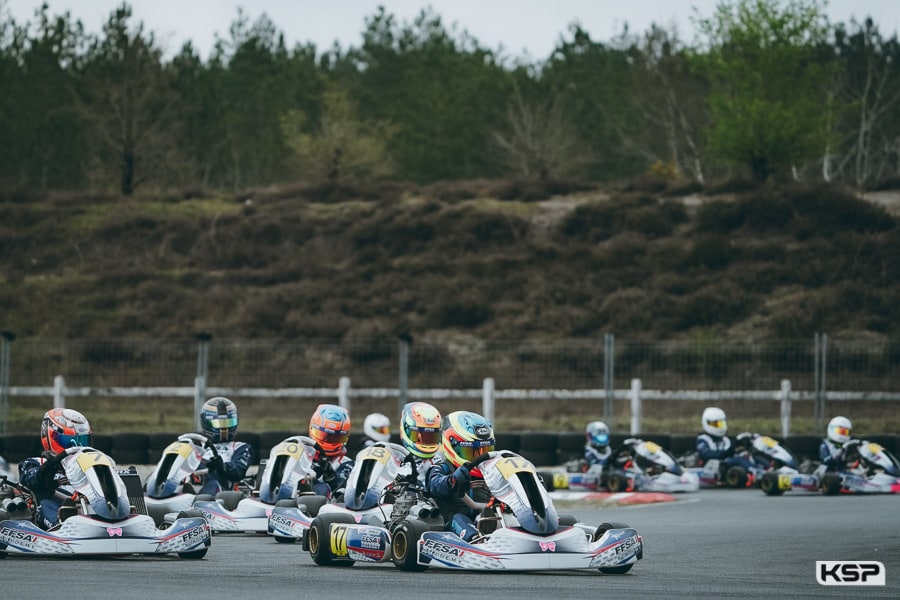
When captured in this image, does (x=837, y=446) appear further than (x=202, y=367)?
No

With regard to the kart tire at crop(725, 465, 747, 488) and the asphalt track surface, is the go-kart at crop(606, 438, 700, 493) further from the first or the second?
→ the asphalt track surface

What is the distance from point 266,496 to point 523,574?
4745mm

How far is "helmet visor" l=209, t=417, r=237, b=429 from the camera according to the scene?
50.8 ft

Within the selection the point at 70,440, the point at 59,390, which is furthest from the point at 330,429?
the point at 59,390

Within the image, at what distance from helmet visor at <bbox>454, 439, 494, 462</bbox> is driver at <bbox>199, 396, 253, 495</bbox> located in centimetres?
484

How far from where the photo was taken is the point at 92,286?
47719mm

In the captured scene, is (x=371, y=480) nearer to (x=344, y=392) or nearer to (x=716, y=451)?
(x=716, y=451)

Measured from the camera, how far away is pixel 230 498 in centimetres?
1459

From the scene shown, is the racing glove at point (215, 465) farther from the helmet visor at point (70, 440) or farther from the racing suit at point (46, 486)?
the racing suit at point (46, 486)

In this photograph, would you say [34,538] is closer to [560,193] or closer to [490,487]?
[490,487]

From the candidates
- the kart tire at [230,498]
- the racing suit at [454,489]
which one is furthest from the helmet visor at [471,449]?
the kart tire at [230,498]

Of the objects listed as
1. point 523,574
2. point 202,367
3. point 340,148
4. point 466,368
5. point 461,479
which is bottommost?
point 523,574

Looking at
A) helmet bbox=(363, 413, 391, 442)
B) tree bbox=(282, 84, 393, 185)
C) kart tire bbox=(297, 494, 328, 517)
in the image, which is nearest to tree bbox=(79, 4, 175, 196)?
tree bbox=(282, 84, 393, 185)

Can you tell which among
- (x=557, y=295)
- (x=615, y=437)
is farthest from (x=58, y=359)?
(x=615, y=437)
